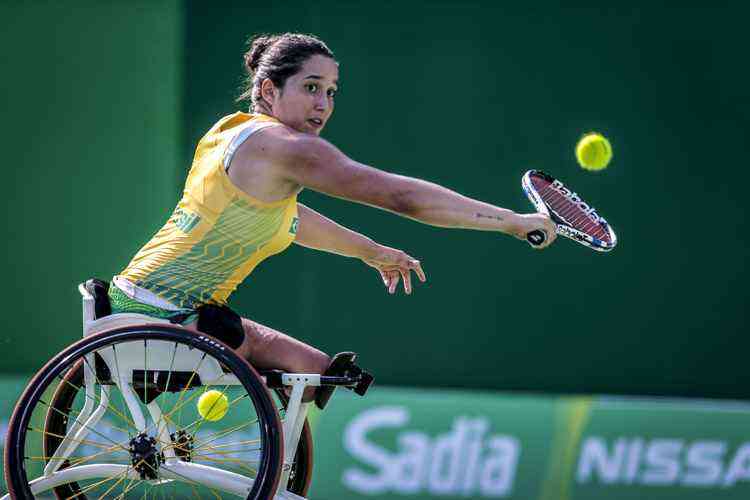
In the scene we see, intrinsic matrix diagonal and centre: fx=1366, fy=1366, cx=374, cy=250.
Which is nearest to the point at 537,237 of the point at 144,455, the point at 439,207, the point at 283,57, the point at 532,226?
the point at 532,226

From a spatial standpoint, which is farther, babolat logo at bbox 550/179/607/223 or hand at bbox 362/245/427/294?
hand at bbox 362/245/427/294

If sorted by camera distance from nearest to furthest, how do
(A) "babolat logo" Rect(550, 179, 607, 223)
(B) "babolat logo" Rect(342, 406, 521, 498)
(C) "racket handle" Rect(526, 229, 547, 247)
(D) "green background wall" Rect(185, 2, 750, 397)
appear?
(C) "racket handle" Rect(526, 229, 547, 247) → (A) "babolat logo" Rect(550, 179, 607, 223) → (B) "babolat logo" Rect(342, 406, 521, 498) → (D) "green background wall" Rect(185, 2, 750, 397)

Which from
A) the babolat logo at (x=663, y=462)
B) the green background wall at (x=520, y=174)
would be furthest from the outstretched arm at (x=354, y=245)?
the green background wall at (x=520, y=174)

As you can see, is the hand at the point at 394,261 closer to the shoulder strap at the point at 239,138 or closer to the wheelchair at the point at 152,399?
the wheelchair at the point at 152,399

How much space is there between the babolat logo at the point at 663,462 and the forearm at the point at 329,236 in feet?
6.58

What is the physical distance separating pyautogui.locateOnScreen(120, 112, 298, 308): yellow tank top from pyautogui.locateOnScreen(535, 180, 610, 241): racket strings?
0.66 meters

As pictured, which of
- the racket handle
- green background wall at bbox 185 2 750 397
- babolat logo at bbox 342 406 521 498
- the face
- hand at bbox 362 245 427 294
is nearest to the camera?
the racket handle

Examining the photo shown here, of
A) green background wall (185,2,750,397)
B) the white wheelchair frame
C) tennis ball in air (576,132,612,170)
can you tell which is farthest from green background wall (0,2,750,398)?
the white wheelchair frame

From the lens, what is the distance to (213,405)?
11.8 ft

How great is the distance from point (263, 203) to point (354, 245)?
0.57 m

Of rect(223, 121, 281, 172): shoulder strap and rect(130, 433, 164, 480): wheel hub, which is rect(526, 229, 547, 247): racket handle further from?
rect(130, 433, 164, 480): wheel hub

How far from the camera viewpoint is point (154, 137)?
6250 mm

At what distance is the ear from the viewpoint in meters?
3.63

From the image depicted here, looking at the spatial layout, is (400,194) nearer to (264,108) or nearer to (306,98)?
(306,98)
